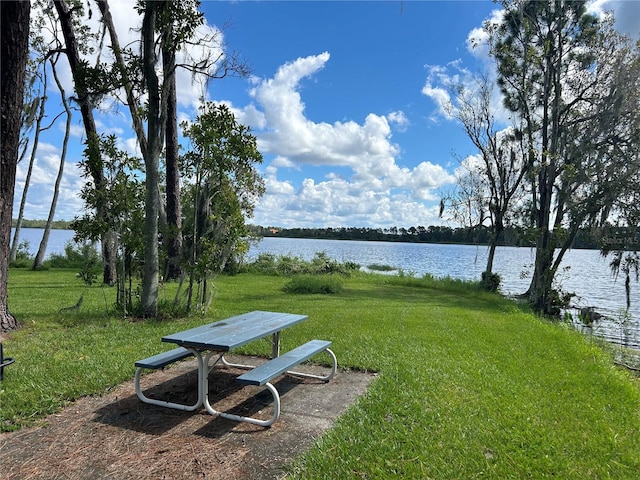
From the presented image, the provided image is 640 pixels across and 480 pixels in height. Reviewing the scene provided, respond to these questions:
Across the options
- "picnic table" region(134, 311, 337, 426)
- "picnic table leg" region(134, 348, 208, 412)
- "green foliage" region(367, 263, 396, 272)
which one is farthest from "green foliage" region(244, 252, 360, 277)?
"picnic table leg" region(134, 348, 208, 412)

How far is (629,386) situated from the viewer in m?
4.53

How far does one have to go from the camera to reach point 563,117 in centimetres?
1489

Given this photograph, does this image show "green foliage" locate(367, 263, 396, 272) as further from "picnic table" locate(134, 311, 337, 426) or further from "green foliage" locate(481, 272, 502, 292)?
"picnic table" locate(134, 311, 337, 426)

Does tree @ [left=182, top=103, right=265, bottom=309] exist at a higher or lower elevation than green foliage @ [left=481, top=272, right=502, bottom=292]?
higher

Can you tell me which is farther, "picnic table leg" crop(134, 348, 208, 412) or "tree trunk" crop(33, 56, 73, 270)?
"tree trunk" crop(33, 56, 73, 270)

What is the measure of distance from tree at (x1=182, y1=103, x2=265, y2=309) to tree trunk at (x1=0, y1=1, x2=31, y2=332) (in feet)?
7.79

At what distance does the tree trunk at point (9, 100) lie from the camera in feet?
18.5

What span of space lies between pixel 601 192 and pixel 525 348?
8.63 meters

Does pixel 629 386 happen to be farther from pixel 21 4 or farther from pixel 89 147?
pixel 21 4

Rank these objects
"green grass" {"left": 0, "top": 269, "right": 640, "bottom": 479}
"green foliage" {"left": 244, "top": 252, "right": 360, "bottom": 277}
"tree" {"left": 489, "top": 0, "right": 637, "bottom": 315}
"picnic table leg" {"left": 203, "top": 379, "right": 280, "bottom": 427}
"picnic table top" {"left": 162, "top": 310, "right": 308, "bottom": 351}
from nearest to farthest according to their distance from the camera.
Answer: "green grass" {"left": 0, "top": 269, "right": 640, "bottom": 479}
"picnic table leg" {"left": 203, "top": 379, "right": 280, "bottom": 427}
"picnic table top" {"left": 162, "top": 310, "right": 308, "bottom": 351}
"tree" {"left": 489, "top": 0, "right": 637, "bottom": 315}
"green foliage" {"left": 244, "top": 252, "right": 360, "bottom": 277}

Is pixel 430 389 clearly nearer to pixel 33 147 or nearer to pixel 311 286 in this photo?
pixel 311 286

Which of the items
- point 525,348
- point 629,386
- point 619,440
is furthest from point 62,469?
point 525,348

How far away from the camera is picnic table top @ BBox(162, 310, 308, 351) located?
3.29 m

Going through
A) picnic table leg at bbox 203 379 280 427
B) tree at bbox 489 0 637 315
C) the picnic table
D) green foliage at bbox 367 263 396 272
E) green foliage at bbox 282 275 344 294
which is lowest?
green foliage at bbox 367 263 396 272
